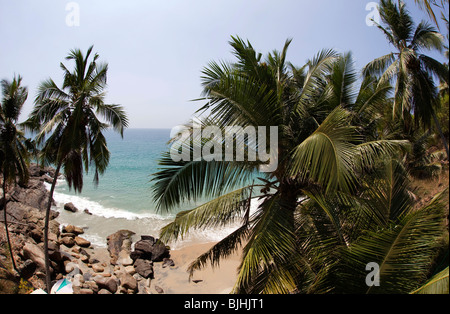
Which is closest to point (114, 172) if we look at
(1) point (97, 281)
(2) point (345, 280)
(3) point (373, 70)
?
(1) point (97, 281)

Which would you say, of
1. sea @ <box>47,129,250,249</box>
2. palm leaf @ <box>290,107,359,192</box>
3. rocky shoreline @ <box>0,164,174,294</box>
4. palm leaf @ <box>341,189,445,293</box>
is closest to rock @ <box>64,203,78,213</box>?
sea @ <box>47,129,250,249</box>

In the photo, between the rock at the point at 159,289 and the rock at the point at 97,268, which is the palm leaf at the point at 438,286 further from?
the rock at the point at 97,268

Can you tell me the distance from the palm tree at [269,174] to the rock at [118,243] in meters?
9.77

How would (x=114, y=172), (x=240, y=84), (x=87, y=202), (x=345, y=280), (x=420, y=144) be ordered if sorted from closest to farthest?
(x=345, y=280) < (x=240, y=84) < (x=420, y=144) < (x=87, y=202) < (x=114, y=172)

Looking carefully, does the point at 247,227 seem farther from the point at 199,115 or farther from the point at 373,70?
the point at 373,70

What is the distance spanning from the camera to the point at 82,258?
1159cm

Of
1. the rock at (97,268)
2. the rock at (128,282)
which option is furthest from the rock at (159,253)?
the rock at (97,268)

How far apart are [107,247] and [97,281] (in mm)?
4095

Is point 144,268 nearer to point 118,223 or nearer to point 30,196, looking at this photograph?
Result: point 118,223

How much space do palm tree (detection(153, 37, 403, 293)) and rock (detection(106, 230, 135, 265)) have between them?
9768 millimetres

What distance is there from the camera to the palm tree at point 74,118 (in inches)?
304

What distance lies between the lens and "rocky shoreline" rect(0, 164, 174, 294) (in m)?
9.45

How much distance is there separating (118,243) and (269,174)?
481 inches

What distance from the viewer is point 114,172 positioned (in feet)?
126
